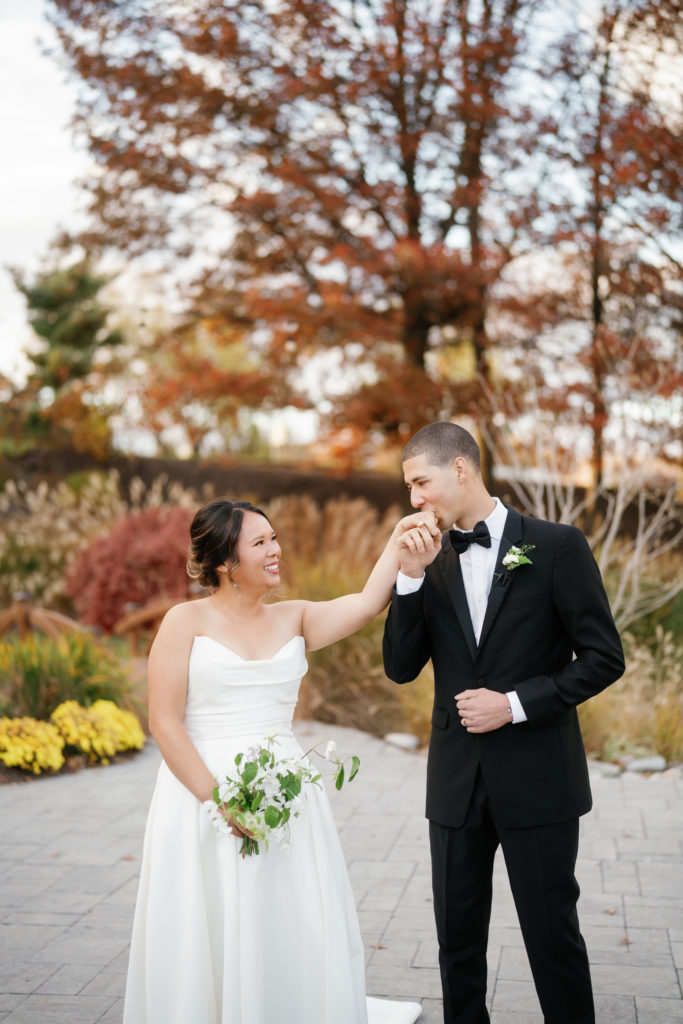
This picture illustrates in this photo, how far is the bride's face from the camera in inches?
125

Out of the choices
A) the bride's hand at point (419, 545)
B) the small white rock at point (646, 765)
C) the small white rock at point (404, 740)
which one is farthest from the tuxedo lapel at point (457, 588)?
the small white rock at point (404, 740)

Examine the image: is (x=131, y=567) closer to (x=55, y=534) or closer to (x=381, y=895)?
(x=55, y=534)

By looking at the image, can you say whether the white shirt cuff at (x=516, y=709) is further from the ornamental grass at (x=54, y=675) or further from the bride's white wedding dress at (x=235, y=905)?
the ornamental grass at (x=54, y=675)

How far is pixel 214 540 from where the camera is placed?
321cm

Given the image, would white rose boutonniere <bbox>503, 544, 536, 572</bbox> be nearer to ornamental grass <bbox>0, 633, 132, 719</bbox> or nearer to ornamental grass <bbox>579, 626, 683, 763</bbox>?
ornamental grass <bbox>579, 626, 683, 763</bbox>

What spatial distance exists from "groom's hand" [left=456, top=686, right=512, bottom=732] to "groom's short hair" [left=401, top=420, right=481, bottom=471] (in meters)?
0.69

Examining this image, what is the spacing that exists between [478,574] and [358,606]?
1.34ft

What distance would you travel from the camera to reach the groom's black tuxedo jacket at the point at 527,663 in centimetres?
294

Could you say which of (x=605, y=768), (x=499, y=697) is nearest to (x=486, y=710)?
(x=499, y=697)

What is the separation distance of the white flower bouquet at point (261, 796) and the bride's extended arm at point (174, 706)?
0.07 meters

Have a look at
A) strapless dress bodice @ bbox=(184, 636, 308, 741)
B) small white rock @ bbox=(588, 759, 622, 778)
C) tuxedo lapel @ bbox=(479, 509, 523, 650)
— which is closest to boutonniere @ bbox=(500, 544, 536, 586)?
tuxedo lapel @ bbox=(479, 509, 523, 650)

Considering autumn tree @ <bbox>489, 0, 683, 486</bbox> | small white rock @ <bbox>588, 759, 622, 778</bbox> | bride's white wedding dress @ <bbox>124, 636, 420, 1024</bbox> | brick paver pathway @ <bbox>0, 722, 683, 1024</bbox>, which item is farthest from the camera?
autumn tree @ <bbox>489, 0, 683, 486</bbox>

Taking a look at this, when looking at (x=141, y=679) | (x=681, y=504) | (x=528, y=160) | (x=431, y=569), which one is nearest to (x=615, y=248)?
(x=528, y=160)

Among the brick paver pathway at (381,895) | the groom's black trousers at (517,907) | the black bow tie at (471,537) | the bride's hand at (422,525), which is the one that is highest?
the bride's hand at (422,525)
